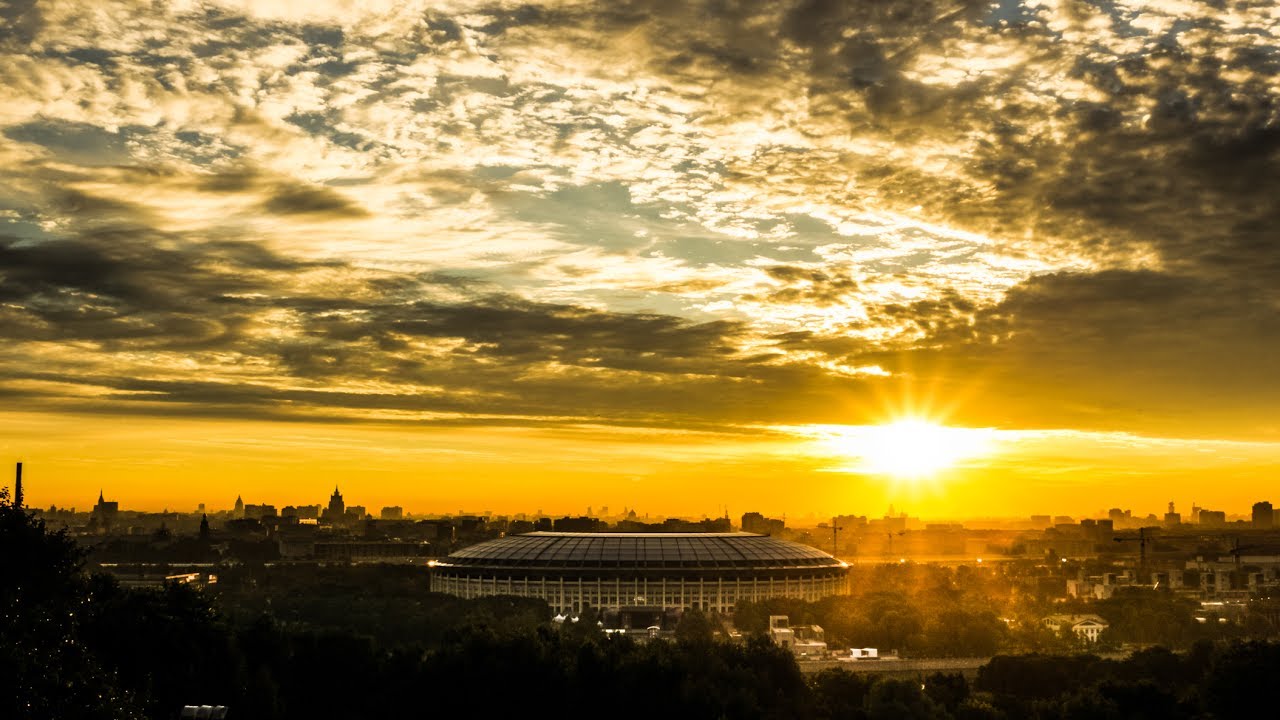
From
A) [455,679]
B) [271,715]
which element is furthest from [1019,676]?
[271,715]

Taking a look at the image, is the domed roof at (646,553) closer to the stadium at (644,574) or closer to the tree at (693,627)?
the stadium at (644,574)

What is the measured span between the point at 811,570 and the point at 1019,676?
82808 millimetres

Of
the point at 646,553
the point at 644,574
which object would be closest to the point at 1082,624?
the point at 644,574

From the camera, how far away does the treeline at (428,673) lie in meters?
55.0

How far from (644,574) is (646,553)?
6.10m

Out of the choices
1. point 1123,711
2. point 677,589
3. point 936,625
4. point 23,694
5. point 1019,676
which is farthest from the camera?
point 677,589

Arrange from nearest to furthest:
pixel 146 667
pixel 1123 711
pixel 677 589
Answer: pixel 146 667 < pixel 1123 711 < pixel 677 589

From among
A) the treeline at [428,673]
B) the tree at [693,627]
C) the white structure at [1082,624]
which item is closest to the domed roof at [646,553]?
the white structure at [1082,624]

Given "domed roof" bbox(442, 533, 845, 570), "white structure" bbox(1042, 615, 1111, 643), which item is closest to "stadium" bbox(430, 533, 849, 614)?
"domed roof" bbox(442, 533, 845, 570)

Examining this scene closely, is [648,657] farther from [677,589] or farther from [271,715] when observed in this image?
[677,589]

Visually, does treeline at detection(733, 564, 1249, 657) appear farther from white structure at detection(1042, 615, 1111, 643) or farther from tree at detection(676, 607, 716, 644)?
tree at detection(676, 607, 716, 644)

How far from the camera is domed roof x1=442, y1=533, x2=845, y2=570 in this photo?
167375 mm

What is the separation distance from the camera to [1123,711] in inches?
2470

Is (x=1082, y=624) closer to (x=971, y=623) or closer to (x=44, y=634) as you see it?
(x=971, y=623)
